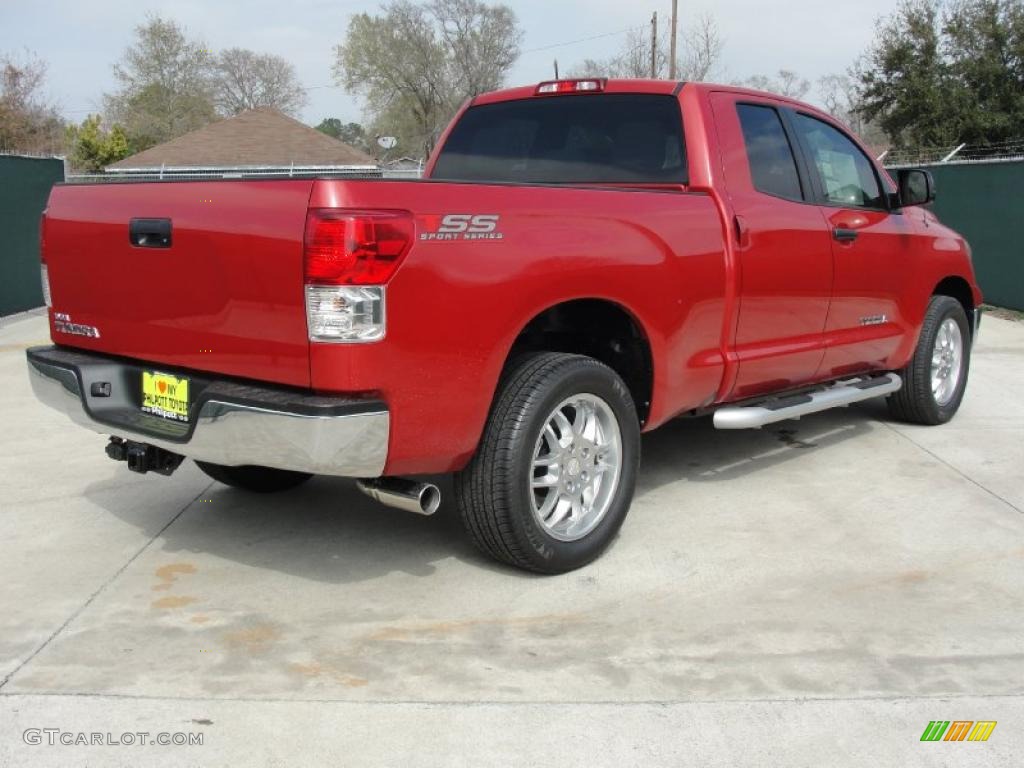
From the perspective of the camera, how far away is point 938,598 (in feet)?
12.9

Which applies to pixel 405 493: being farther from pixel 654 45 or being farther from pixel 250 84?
pixel 250 84

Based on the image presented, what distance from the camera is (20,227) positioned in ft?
38.5

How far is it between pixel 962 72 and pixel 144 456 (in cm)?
3058

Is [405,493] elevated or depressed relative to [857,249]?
depressed

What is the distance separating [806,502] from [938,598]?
46.8 inches

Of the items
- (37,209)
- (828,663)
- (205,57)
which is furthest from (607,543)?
(205,57)

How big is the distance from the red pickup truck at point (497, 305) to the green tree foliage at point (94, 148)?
40720 mm

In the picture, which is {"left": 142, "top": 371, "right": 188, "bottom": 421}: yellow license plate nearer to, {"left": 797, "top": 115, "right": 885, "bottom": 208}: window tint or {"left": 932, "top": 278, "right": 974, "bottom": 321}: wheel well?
{"left": 797, "top": 115, "right": 885, "bottom": 208}: window tint

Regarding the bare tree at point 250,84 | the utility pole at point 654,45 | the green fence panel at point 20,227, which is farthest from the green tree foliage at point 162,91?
the green fence panel at point 20,227

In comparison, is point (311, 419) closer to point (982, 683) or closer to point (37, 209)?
point (982, 683)

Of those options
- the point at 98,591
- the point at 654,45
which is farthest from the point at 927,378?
the point at 654,45

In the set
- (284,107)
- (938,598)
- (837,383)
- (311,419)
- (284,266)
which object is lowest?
(938,598)

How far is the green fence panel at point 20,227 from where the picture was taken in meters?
11.4

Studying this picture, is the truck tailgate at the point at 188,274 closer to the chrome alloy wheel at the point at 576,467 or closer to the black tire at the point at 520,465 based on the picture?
the black tire at the point at 520,465
